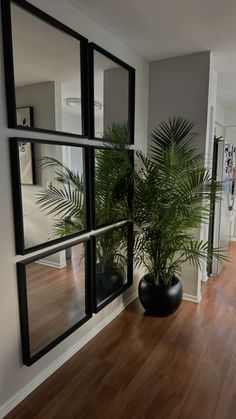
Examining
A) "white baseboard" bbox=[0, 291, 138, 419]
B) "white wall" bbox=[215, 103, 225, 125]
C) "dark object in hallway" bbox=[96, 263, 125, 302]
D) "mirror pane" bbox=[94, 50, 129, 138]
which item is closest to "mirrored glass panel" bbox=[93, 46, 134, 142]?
"mirror pane" bbox=[94, 50, 129, 138]

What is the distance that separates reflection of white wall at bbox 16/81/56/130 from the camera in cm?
156

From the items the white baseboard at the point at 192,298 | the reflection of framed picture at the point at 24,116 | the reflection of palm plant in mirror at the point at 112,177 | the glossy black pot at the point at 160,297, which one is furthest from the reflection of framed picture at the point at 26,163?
the white baseboard at the point at 192,298

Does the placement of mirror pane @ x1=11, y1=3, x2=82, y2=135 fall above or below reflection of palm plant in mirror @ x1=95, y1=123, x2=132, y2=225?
above

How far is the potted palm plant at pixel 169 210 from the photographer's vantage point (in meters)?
2.24

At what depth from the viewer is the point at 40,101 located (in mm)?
1686

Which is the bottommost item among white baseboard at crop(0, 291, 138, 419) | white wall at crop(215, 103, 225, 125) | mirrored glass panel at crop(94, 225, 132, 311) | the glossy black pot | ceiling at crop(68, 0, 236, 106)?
white baseboard at crop(0, 291, 138, 419)

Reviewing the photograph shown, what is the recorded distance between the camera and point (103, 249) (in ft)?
7.75

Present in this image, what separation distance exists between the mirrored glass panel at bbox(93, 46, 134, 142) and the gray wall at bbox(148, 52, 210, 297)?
0.40 meters

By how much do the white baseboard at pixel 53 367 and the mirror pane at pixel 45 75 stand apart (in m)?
1.60

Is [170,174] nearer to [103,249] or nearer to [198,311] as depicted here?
[103,249]

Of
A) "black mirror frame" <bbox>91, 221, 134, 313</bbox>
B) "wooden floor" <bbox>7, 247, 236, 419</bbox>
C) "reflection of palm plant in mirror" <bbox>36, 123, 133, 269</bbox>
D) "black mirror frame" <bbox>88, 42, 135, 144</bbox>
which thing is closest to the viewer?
"wooden floor" <bbox>7, 247, 236, 419</bbox>

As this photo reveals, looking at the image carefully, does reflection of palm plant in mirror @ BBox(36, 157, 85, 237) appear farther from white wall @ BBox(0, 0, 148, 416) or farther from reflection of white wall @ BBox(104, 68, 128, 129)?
reflection of white wall @ BBox(104, 68, 128, 129)

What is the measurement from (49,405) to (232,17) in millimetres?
2809

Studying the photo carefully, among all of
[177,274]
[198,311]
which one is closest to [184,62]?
[177,274]
